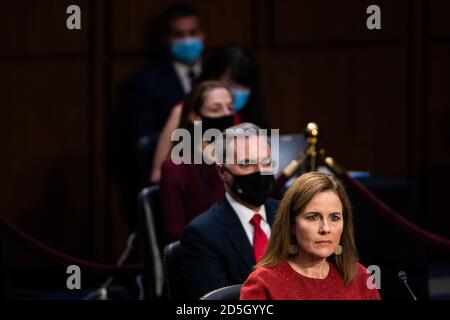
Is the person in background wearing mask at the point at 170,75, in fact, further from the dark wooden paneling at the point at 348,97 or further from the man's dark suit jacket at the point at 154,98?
the dark wooden paneling at the point at 348,97

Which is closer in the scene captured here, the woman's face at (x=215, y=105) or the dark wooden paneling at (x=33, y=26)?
the woman's face at (x=215, y=105)

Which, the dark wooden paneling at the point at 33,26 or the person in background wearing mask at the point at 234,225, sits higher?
the dark wooden paneling at the point at 33,26

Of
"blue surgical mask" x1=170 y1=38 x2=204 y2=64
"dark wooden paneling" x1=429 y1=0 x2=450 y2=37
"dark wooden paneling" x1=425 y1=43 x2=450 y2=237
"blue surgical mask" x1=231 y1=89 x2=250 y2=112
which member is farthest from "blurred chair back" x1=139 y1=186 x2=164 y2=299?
"dark wooden paneling" x1=429 y1=0 x2=450 y2=37

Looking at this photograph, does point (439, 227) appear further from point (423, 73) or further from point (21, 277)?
point (21, 277)

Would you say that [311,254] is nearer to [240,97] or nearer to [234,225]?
[234,225]

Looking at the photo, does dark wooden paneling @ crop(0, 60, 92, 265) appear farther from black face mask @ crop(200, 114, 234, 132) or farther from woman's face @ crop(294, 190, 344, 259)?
woman's face @ crop(294, 190, 344, 259)

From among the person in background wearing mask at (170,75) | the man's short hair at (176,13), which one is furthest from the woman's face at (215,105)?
the man's short hair at (176,13)

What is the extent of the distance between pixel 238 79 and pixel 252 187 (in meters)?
1.96

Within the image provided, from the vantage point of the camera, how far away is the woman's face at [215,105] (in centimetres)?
478

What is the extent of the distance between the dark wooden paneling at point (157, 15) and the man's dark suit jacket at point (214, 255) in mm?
3169

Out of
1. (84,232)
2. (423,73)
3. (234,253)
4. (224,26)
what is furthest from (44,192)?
(234,253)

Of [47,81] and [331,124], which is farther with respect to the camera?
[331,124]
